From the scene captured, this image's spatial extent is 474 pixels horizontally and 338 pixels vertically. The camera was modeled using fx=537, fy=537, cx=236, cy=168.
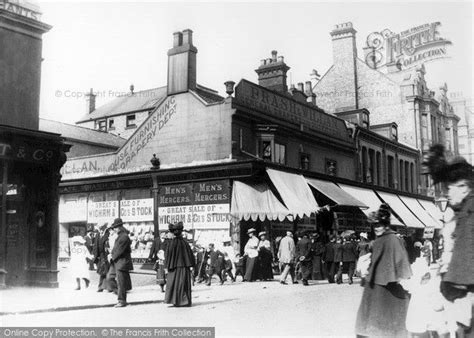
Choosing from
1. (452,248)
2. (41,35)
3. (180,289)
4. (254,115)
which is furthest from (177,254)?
(254,115)

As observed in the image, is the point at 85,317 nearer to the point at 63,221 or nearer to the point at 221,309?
the point at 221,309

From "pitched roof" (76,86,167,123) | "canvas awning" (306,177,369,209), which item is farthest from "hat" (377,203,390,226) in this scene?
"pitched roof" (76,86,167,123)

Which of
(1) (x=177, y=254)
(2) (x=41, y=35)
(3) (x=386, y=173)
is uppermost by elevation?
(2) (x=41, y=35)

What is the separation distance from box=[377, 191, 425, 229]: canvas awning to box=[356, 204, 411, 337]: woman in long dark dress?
2057 centimetres

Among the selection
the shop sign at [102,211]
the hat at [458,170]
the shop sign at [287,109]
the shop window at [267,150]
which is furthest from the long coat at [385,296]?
the shop sign at [102,211]

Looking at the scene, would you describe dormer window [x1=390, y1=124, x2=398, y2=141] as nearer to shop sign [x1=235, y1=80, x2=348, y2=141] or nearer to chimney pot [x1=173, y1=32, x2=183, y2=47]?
shop sign [x1=235, y1=80, x2=348, y2=141]

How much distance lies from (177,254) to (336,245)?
765 cm

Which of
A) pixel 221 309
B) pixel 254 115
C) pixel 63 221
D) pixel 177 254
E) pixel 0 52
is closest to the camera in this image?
pixel 221 309

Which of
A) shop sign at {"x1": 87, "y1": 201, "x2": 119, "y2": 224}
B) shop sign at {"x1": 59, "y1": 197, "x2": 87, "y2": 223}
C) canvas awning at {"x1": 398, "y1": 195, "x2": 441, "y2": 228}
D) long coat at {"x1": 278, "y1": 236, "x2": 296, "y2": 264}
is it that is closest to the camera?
long coat at {"x1": 278, "y1": 236, "x2": 296, "y2": 264}

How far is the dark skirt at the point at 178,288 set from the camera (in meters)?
10.5

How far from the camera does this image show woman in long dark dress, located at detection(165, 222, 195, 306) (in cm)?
1056

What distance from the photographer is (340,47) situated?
37125 millimetres

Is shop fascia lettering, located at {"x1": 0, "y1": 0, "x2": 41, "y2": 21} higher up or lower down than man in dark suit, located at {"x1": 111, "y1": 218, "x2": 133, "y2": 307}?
higher up

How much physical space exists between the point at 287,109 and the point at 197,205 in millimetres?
6606
